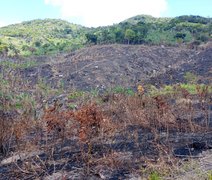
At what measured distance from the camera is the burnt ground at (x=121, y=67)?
1775cm

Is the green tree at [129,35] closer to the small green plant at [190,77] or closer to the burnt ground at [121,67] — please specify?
the burnt ground at [121,67]

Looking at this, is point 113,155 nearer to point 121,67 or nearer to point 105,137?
point 105,137

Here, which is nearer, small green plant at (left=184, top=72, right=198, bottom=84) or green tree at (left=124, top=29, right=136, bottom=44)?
small green plant at (left=184, top=72, right=198, bottom=84)

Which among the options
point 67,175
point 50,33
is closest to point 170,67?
point 67,175

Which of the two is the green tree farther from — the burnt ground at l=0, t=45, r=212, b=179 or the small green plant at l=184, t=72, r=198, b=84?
the burnt ground at l=0, t=45, r=212, b=179

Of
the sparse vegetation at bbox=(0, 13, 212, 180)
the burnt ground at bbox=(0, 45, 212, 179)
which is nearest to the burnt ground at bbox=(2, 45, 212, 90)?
the sparse vegetation at bbox=(0, 13, 212, 180)

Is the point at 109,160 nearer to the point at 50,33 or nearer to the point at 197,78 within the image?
the point at 197,78

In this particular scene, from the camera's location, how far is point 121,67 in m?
20.3

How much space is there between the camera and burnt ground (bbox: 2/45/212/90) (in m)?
17.8

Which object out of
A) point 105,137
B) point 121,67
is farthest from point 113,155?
point 121,67

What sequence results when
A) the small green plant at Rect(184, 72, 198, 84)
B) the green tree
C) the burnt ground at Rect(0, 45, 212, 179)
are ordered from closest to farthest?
the burnt ground at Rect(0, 45, 212, 179) < the small green plant at Rect(184, 72, 198, 84) < the green tree

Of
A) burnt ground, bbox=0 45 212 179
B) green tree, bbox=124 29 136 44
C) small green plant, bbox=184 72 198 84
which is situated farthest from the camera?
green tree, bbox=124 29 136 44

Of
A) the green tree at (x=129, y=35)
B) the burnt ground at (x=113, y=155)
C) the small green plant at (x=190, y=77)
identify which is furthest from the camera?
the green tree at (x=129, y=35)

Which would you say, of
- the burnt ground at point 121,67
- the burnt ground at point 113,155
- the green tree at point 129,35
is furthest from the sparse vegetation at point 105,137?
the green tree at point 129,35
